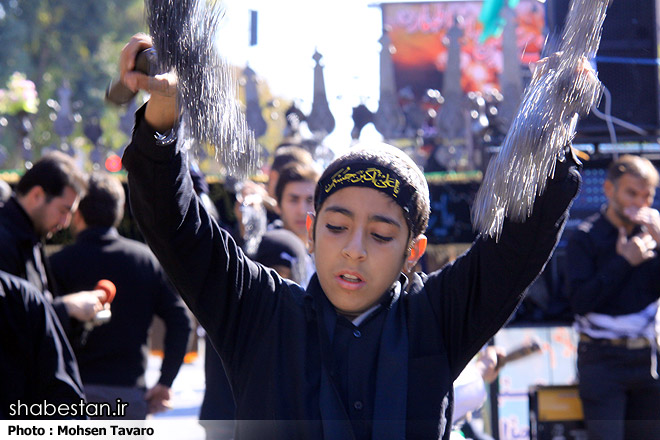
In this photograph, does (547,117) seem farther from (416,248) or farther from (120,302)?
(120,302)

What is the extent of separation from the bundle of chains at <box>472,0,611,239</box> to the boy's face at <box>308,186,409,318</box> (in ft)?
0.63

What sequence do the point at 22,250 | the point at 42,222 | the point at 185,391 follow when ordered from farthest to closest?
the point at 185,391
the point at 42,222
the point at 22,250

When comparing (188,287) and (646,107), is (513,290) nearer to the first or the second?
(188,287)

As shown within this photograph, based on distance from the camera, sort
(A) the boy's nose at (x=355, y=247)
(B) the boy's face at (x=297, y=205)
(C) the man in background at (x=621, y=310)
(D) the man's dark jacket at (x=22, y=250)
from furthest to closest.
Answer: (C) the man in background at (x=621, y=310) → (B) the boy's face at (x=297, y=205) → (D) the man's dark jacket at (x=22, y=250) → (A) the boy's nose at (x=355, y=247)

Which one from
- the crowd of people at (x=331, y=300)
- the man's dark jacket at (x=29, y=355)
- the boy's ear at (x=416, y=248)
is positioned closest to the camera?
the crowd of people at (x=331, y=300)

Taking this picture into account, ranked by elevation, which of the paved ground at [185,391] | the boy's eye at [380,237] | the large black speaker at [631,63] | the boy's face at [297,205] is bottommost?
the paved ground at [185,391]

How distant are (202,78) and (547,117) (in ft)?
2.08

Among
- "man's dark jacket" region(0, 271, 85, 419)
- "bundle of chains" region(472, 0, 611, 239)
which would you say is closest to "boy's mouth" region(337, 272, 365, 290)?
"bundle of chains" region(472, 0, 611, 239)

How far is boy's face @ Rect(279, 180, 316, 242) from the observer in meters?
3.64

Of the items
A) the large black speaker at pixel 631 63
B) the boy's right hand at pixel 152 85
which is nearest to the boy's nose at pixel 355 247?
the boy's right hand at pixel 152 85

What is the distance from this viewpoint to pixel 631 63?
555cm

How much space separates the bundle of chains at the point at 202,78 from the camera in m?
1.40

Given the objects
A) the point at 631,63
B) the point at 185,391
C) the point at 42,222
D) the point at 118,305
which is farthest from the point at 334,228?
the point at 185,391

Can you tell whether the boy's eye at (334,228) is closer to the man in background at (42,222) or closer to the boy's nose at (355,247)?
the boy's nose at (355,247)
